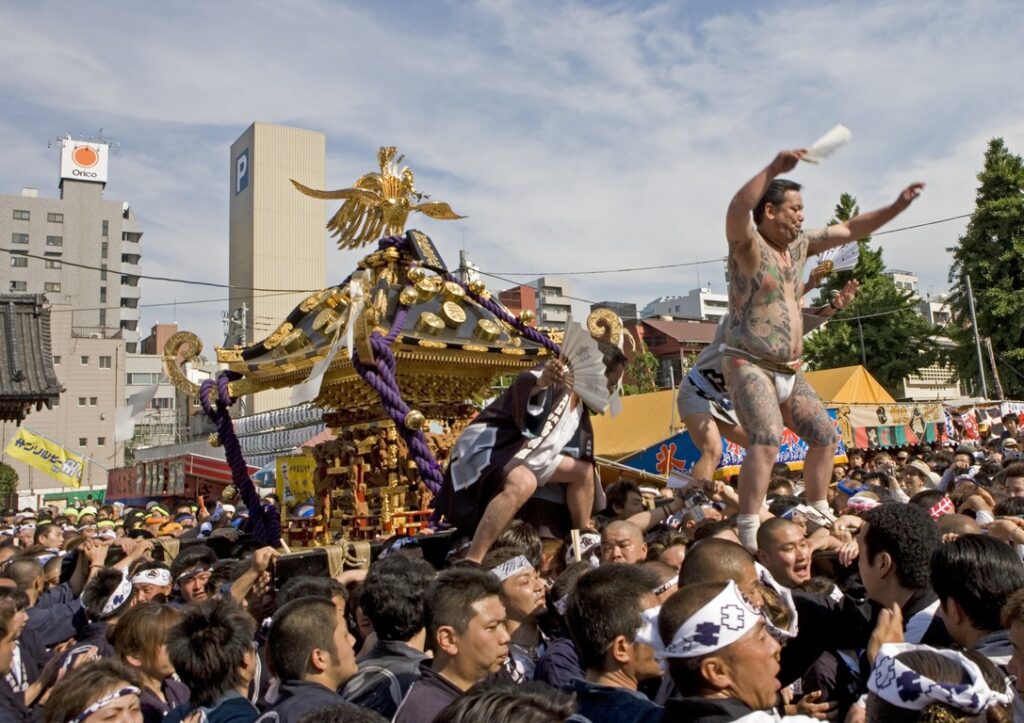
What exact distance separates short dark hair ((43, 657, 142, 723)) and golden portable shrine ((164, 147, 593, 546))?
11.6 ft

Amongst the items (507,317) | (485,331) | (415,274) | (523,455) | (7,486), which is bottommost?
(7,486)

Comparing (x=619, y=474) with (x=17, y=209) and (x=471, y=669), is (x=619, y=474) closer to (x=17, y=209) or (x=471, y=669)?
(x=471, y=669)

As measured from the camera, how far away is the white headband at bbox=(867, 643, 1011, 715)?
1.76 meters

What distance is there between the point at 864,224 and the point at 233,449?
5361 millimetres

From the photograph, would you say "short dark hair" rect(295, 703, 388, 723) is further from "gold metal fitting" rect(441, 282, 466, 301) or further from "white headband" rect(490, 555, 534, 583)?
"gold metal fitting" rect(441, 282, 466, 301)

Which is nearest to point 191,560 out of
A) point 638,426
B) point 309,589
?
point 309,589

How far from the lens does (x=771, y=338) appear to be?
4.19 metres

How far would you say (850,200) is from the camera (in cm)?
2894

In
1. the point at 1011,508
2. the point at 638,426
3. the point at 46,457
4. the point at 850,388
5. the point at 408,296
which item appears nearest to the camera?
the point at 1011,508

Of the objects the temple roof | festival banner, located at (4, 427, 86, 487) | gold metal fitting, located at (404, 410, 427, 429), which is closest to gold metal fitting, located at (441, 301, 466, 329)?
gold metal fitting, located at (404, 410, 427, 429)

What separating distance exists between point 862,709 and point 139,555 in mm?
4712

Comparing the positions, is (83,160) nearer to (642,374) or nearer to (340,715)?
(642,374)

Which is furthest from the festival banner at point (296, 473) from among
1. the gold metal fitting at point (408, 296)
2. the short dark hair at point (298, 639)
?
the short dark hair at point (298, 639)

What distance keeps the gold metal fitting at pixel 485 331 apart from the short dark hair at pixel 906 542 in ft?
14.4
